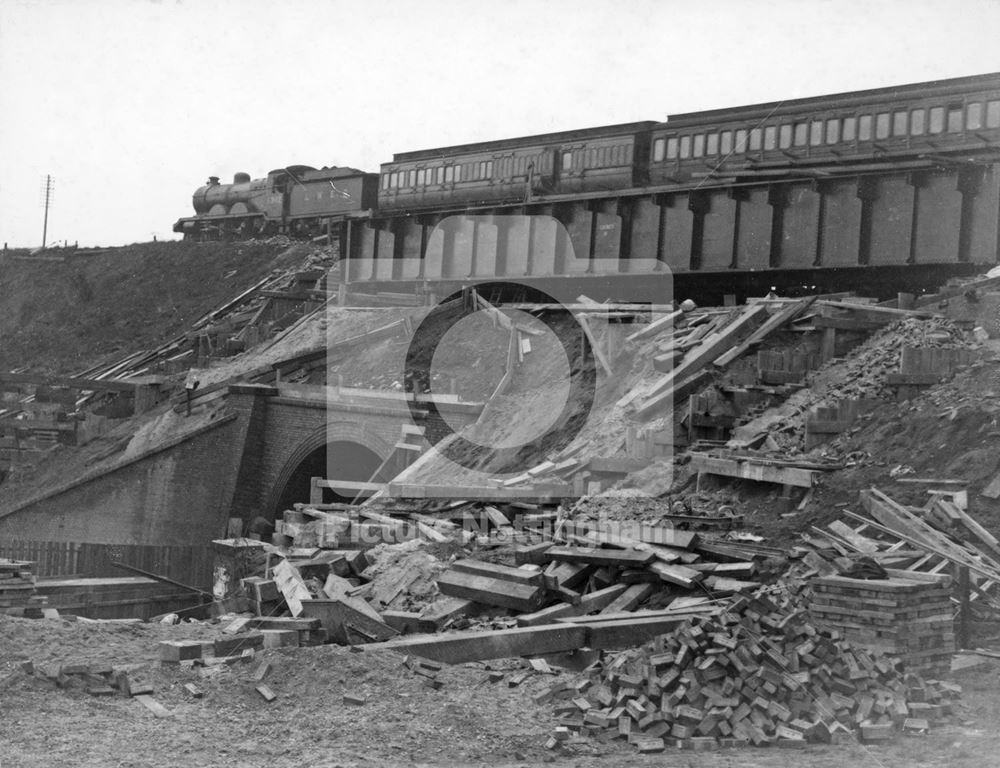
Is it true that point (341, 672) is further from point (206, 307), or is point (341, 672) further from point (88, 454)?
point (206, 307)

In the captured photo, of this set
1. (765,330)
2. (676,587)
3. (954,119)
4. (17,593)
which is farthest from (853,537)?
(954,119)

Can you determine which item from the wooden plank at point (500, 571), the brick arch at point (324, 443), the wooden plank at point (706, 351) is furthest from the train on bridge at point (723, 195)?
the wooden plank at point (500, 571)

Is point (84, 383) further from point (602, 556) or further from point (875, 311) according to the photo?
point (602, 556)

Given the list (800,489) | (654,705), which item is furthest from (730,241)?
(654,705)

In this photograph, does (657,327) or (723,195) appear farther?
(723,195)

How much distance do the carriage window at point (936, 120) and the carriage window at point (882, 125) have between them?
3.37ft

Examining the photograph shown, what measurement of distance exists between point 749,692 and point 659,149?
23.7m

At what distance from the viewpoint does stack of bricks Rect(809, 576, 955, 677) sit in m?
10.2

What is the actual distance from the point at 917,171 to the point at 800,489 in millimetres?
9470

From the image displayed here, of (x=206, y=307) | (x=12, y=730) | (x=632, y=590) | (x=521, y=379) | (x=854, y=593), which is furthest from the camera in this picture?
(x=206, y=307)

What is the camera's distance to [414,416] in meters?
24.1

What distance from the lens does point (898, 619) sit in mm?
Answer: 10156

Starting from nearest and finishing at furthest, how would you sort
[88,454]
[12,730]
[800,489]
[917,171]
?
[12,730] → [800,489] → [917,171] → [88,454]

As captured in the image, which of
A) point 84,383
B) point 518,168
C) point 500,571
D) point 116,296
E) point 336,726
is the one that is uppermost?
point 518,168
